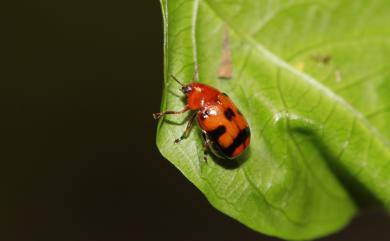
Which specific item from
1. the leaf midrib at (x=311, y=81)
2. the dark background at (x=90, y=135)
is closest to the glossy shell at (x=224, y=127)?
the leaf midrib at (x=311, y=81)

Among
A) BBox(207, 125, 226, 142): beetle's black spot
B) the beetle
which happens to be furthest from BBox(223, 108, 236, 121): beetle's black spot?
BBox(207, 125, 226, 142): beetle's black spot

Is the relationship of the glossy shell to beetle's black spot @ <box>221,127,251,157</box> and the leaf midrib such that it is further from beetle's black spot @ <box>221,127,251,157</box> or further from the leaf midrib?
the leaf midrib

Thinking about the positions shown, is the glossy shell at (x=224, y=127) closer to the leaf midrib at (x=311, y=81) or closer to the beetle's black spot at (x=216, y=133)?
the beetle's black spot at (x=216, y=133)

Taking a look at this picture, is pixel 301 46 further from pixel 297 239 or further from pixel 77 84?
pixel 77 84

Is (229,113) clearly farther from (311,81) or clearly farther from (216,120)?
(311,81)

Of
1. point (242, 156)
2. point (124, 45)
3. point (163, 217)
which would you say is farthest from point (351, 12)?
point (163, 217)

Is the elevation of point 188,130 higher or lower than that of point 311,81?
lower

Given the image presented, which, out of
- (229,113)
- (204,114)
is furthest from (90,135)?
(229,113)
